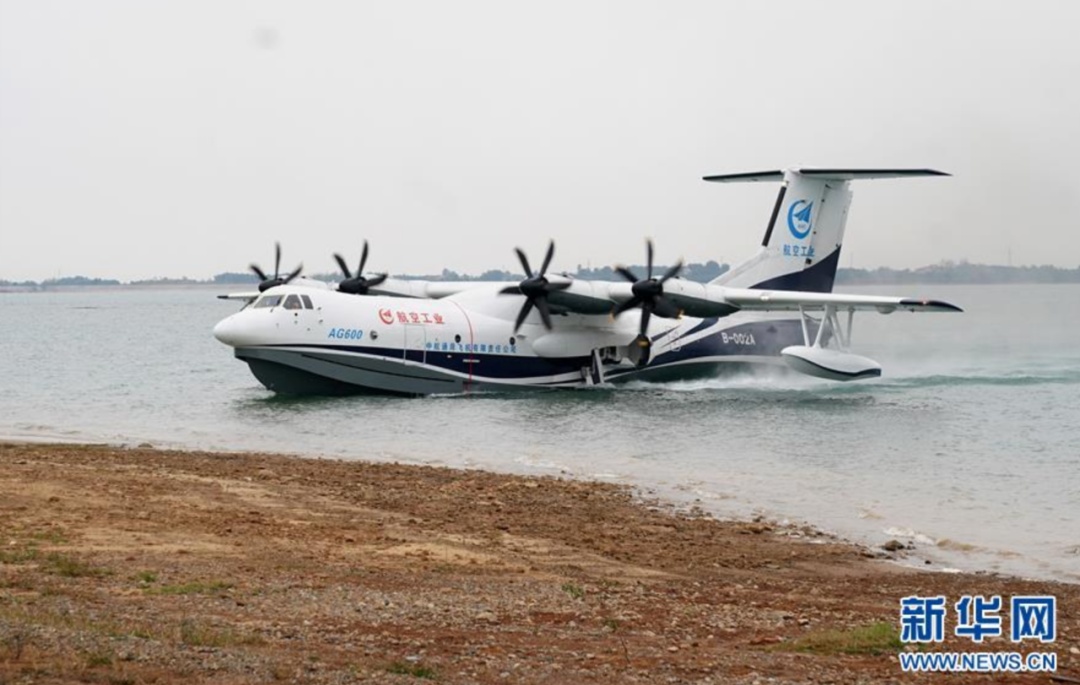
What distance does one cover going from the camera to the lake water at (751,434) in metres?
15.0

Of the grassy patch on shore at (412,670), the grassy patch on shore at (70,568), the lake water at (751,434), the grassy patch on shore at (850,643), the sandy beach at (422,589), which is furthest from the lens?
the lake water at (751,434)

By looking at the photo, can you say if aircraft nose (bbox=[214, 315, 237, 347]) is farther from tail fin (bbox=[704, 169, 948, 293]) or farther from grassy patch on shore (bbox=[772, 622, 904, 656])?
grassy patch on shore (bbox=[772, 622, 904, 656])

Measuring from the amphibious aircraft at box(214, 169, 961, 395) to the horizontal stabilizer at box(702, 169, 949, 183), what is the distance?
0.05 m

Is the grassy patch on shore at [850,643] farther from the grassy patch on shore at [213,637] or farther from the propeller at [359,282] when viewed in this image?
the propeller at [359,282]

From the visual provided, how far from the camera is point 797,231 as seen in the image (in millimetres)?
34844

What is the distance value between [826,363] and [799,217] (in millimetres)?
5507

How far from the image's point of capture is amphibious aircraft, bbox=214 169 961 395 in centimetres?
2830

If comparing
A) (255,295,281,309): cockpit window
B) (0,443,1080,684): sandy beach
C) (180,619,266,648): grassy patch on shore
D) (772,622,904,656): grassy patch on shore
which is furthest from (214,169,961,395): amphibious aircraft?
(772,622,904,656): grassy patch on shore

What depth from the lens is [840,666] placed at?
694 cm

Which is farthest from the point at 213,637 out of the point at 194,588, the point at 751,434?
the point at 751,434

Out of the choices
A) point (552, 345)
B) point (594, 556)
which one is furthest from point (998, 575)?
point (552, 345)

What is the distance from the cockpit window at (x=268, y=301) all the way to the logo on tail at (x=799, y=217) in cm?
1570

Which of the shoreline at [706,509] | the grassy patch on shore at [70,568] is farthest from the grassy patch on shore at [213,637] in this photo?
the shoreline at [706,509]

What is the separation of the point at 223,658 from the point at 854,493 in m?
12.2
